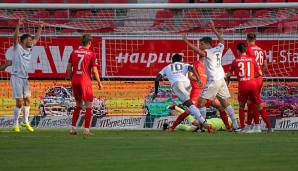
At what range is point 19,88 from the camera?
20.6 metres

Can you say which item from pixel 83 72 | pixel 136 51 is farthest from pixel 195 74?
pixel 136 51

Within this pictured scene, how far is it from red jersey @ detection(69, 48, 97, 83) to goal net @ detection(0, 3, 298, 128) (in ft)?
17.2

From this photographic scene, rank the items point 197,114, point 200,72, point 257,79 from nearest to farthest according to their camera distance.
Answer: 1. point 197,114
2. point 257,79
3. point 200,72

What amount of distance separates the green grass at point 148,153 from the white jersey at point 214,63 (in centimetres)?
301

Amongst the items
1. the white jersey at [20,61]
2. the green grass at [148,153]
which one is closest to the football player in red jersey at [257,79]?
the green grass at [148,153]

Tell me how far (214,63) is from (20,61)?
439 cm

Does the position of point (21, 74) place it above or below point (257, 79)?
above

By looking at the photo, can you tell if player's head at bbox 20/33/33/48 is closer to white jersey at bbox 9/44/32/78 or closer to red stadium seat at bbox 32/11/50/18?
white jersey at bbox 9/44/32/78

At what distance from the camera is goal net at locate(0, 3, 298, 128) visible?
2462cm

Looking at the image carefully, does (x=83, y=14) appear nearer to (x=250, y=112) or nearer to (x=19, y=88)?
(x=19, y=88)

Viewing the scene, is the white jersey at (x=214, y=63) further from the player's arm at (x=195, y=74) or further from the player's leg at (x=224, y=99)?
the player's arm at (x=195, y=74)

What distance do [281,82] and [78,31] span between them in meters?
5.80

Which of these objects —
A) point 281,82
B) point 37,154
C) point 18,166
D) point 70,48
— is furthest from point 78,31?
point 18,166

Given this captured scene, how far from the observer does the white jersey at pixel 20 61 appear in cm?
2055
